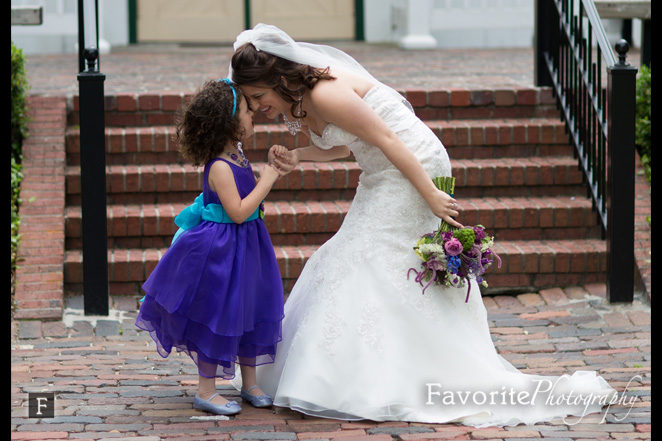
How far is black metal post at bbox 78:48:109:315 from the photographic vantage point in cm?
527

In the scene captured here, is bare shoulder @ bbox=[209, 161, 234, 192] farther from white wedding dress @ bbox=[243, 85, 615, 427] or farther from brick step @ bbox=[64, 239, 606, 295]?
brick step @ bbox=[64, 239, 606, 295]

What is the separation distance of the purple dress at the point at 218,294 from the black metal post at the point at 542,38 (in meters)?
3.95

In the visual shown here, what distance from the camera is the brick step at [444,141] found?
6.53m

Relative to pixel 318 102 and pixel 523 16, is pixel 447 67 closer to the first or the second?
pixel 523 16

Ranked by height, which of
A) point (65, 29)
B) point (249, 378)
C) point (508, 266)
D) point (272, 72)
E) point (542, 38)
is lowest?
point (249, 378)

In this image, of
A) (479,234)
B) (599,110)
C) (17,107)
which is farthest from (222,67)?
(479,234)

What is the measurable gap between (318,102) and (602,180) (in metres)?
2.68

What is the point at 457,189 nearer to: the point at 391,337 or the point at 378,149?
the point at 378,149

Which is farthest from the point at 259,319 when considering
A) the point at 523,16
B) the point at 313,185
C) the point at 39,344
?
the point at 523,16

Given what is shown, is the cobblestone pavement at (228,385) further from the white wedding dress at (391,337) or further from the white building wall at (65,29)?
the white building wall at (65,29)

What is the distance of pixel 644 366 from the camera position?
440cm

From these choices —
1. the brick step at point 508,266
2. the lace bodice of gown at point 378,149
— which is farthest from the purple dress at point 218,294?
the brick step at point 508,266

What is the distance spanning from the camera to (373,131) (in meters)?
3.82

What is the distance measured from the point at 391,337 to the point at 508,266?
2247mm
